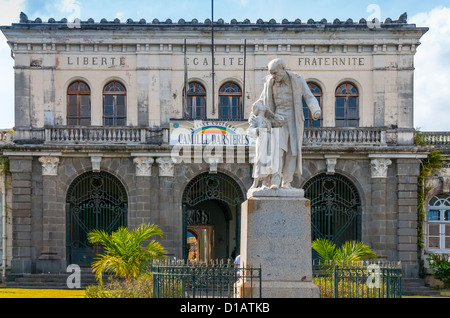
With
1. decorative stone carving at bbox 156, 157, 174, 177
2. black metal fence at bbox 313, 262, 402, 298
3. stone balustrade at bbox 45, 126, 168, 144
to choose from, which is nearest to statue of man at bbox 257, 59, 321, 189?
black metal fence at bbox 313, 262, 402, 298

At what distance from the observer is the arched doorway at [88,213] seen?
95.2ft

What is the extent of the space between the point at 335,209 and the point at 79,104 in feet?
35.4

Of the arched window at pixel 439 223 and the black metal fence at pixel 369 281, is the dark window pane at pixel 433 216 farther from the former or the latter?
the black metal fence at pixel 369 281

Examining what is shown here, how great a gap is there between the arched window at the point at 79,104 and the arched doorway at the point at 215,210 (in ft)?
16.2

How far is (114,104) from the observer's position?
30000 mm

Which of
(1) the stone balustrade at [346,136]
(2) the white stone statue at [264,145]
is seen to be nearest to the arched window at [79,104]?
(1) the stone balustrade at [346,136]

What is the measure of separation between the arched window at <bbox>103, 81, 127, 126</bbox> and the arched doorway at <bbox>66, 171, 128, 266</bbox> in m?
2.18

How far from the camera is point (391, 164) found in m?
28.9

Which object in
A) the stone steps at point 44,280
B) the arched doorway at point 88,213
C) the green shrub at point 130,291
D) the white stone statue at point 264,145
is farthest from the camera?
the arched doorway at point 88,213

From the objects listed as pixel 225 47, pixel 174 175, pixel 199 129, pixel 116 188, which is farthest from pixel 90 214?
pixel 225 47

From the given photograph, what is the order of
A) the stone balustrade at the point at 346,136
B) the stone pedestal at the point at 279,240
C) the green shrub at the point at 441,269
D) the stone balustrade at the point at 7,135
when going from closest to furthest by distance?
the stone pedestal at the point at 279,240
the green shrub at the point at 441,269
the stone balustrade at the point at 346,136
the stone balustrade at the point at 7,135

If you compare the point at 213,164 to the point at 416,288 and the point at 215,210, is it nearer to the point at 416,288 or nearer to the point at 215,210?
the point at 215,210

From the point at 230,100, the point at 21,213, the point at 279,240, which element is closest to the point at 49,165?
the point at 21,213
